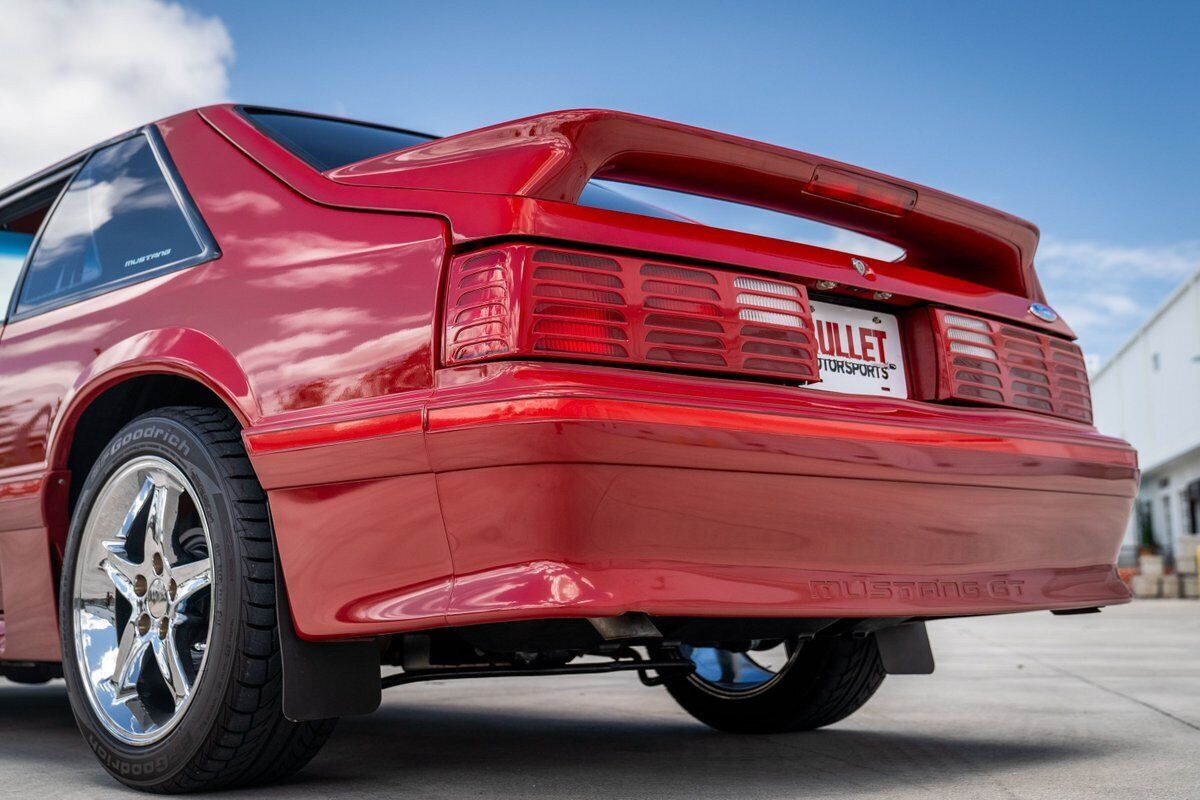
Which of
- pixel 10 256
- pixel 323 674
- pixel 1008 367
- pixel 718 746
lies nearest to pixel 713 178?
pixel 1008 367

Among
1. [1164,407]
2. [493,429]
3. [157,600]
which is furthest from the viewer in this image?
[1164,407]

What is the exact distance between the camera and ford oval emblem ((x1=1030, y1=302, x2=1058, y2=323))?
3201 mm

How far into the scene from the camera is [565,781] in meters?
2.92

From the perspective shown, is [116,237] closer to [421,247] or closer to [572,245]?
[421,247]

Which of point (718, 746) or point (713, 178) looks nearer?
point (713, 178)

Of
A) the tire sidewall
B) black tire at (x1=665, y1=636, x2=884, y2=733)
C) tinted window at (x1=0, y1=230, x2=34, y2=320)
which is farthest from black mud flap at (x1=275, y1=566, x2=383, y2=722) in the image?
tinted window at (x1=0, y1=230, x2=34, y2=320)

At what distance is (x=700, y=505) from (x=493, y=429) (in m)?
0.41

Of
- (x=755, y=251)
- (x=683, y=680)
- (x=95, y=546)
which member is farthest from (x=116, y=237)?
(x=683, y=680)

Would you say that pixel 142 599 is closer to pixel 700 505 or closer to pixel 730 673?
pixel 700 505

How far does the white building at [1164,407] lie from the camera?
3081 centimetres

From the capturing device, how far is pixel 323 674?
8.36 ft

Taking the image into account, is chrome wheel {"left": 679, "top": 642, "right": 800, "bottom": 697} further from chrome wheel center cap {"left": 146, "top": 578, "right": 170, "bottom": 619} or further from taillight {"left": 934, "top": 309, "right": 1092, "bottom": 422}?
chrome wheel center cap {"left": 146, "top": 578, "right": 170, "bottom": 619}

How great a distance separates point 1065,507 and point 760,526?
96 cm

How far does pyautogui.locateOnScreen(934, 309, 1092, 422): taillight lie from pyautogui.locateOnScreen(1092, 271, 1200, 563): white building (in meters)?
28.1
